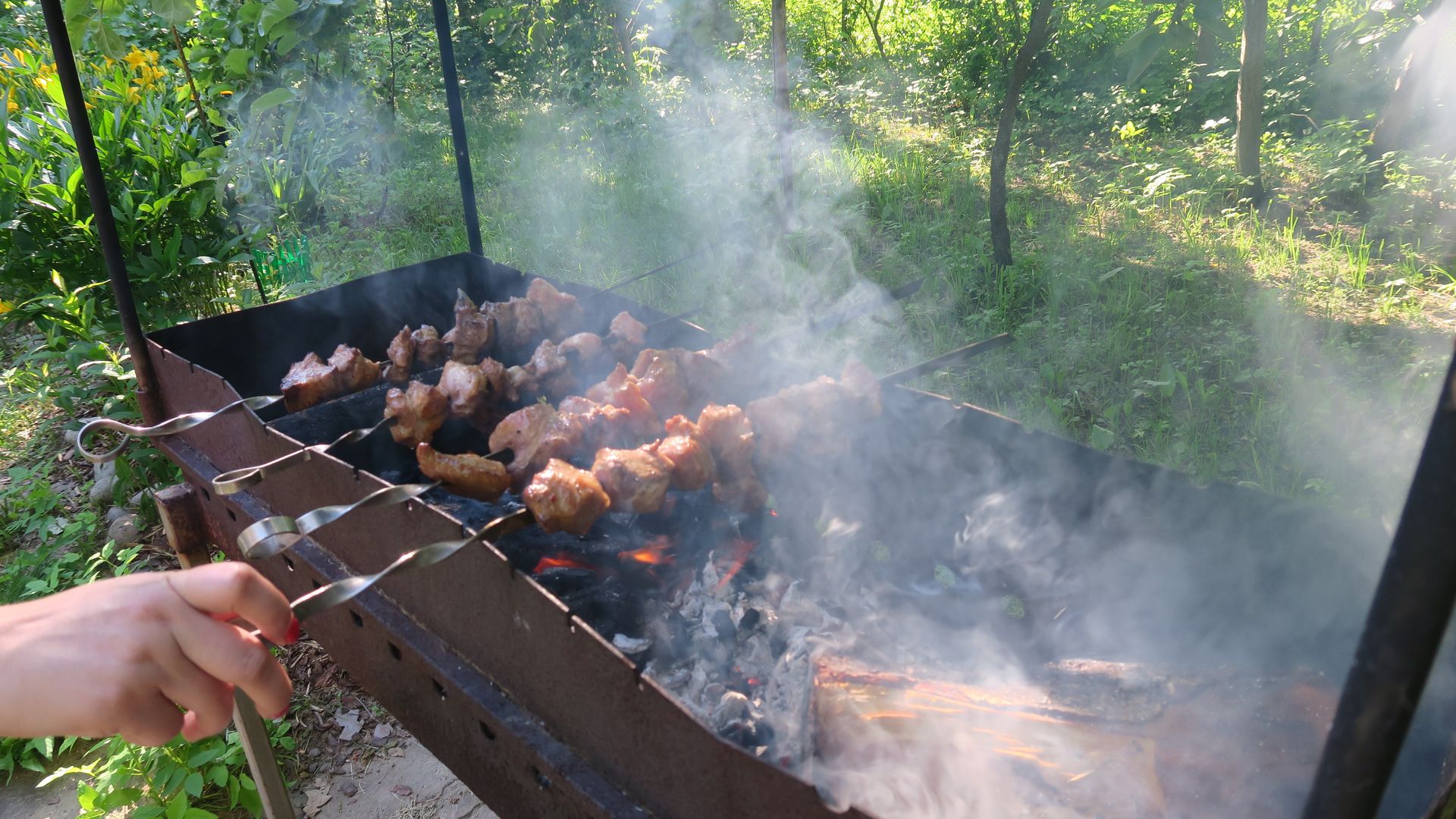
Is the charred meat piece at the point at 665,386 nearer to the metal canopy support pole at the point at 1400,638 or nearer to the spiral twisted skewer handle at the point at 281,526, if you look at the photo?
the spiral twisted skewer handle at the point at 281,526

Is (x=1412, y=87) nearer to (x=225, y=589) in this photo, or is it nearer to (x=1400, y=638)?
(x=1400, y=638)

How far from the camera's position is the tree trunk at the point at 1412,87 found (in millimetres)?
5949

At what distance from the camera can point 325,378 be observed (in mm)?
3213

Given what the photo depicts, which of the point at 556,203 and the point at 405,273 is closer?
the point at 405,273

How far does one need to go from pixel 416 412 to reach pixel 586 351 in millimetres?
781

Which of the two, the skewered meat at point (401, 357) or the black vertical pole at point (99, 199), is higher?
the black vertical pole at point (99, 199)

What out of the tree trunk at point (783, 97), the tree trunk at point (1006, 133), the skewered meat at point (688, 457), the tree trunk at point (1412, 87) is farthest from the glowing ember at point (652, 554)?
the tree trunk at point (1412, 87)

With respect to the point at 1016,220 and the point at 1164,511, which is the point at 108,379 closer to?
the point at 1164,511

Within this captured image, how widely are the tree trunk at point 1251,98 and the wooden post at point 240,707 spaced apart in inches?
272

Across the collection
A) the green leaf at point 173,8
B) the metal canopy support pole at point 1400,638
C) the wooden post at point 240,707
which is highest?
the green leaf at point 173,8

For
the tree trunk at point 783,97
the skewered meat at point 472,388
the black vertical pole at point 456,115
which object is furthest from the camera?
the tree trunk at point 783,97

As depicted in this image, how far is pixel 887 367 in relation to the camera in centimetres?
511

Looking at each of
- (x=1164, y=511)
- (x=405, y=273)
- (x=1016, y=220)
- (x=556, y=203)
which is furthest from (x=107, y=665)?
(x=556, y=203)

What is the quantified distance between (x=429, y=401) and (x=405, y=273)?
143cm
